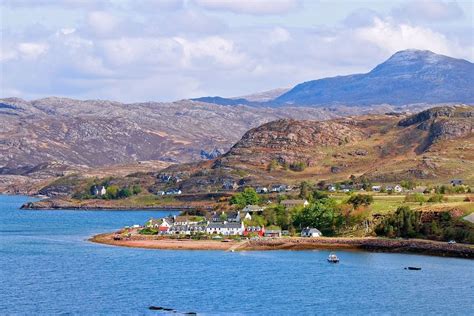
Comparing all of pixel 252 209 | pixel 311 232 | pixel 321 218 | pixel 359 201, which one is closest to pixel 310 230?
pixel 311 232

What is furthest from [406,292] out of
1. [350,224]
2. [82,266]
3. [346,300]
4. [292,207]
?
[292,207]

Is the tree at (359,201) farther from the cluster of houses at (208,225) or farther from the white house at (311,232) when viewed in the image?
the cluster of houses at (208,225)

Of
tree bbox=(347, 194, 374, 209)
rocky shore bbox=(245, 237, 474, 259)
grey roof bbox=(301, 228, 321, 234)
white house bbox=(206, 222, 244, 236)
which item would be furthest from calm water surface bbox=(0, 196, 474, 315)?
tree bbox=(347, 194, 374, 209)

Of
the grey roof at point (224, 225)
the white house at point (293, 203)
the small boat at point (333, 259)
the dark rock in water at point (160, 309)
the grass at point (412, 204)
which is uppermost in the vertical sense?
the white house at point (293, 203)

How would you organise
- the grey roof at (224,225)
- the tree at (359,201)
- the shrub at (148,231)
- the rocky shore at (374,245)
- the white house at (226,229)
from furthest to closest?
the shrub at (148,231) → the grey roof at (224,225) → the white house at (226,229) → the tree at (359,201) → the rocky shore at (374,245)

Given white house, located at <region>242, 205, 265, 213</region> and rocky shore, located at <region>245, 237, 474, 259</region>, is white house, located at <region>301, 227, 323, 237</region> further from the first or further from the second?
white house, located at <region>242, 205, 265, 213</region>

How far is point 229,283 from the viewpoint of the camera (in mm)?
103812

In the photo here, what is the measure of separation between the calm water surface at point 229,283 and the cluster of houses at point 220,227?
17902 millimetres

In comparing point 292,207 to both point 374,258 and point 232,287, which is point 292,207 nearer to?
point 374,258

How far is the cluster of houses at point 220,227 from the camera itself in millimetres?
156438

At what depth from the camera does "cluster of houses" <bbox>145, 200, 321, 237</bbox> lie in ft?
513

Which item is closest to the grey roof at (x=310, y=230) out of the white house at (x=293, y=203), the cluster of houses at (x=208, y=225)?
the cluster of houses at (x=208, y=225)

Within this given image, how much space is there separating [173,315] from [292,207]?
10010cm

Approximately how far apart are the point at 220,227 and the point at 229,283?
2249 inches
